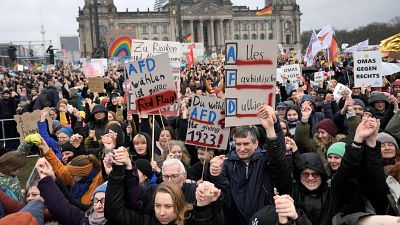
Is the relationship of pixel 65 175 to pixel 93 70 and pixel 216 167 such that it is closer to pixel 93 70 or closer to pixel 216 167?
pixel 216 167

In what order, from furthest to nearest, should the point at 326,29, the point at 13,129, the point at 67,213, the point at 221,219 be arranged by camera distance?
the point at 326,29, the point at 13,129, the point at 67,213, the point at 221,219

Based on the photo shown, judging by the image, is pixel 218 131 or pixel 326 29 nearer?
pixel 218 131

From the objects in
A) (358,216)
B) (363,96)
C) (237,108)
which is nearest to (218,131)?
(237,108)

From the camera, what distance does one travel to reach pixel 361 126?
3365 millimetres

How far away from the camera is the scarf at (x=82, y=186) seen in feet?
14.9

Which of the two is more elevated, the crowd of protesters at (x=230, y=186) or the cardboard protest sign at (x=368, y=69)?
the cardboard protest sign at (x=368, y=69)

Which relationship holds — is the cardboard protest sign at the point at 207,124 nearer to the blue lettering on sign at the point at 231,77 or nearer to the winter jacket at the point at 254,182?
the blue lettering on sign at the point at 231,77

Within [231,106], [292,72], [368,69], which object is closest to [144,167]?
[231,106]

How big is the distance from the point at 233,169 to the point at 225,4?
368 feet

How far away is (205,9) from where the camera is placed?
352 ft

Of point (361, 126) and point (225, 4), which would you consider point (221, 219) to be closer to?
point (361, 126)

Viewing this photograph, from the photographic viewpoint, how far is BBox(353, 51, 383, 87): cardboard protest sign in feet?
29.2

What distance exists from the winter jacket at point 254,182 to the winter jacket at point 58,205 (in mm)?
1277

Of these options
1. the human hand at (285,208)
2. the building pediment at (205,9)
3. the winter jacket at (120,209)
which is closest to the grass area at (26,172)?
the winter jacket at (120,209)
